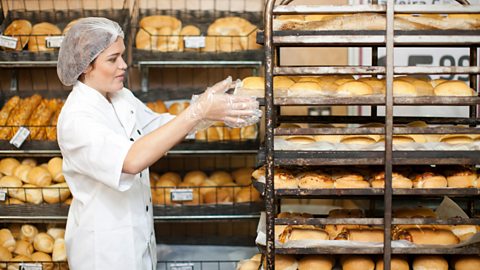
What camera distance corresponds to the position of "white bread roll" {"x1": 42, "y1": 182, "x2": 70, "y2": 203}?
3000 millimetres

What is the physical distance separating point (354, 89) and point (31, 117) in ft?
6.33

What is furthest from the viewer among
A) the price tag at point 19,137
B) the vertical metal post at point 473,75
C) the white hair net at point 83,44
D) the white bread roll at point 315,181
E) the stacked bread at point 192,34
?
the stacked bread at point 192,34

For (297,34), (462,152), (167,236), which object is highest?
(297,34)

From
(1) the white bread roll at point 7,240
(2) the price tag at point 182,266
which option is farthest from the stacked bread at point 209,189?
(1) the white bread roll at point 7,240

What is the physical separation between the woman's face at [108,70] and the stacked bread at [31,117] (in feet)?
3.35

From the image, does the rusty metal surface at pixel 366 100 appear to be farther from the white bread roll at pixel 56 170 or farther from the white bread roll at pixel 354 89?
the white bread roll at pixel 56 170

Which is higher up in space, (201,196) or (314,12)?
Result: (314,12)

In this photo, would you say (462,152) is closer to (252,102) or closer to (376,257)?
(376,257)

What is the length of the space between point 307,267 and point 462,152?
25.1 inches

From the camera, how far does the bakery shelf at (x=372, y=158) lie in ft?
5.88

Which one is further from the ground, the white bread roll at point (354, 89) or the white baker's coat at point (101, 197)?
the white bread roll at point (354, 89)

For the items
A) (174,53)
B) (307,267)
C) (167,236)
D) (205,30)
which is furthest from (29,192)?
(307,267)

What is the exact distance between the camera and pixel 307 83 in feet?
6.27

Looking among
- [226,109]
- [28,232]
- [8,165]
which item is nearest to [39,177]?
[8,165]
